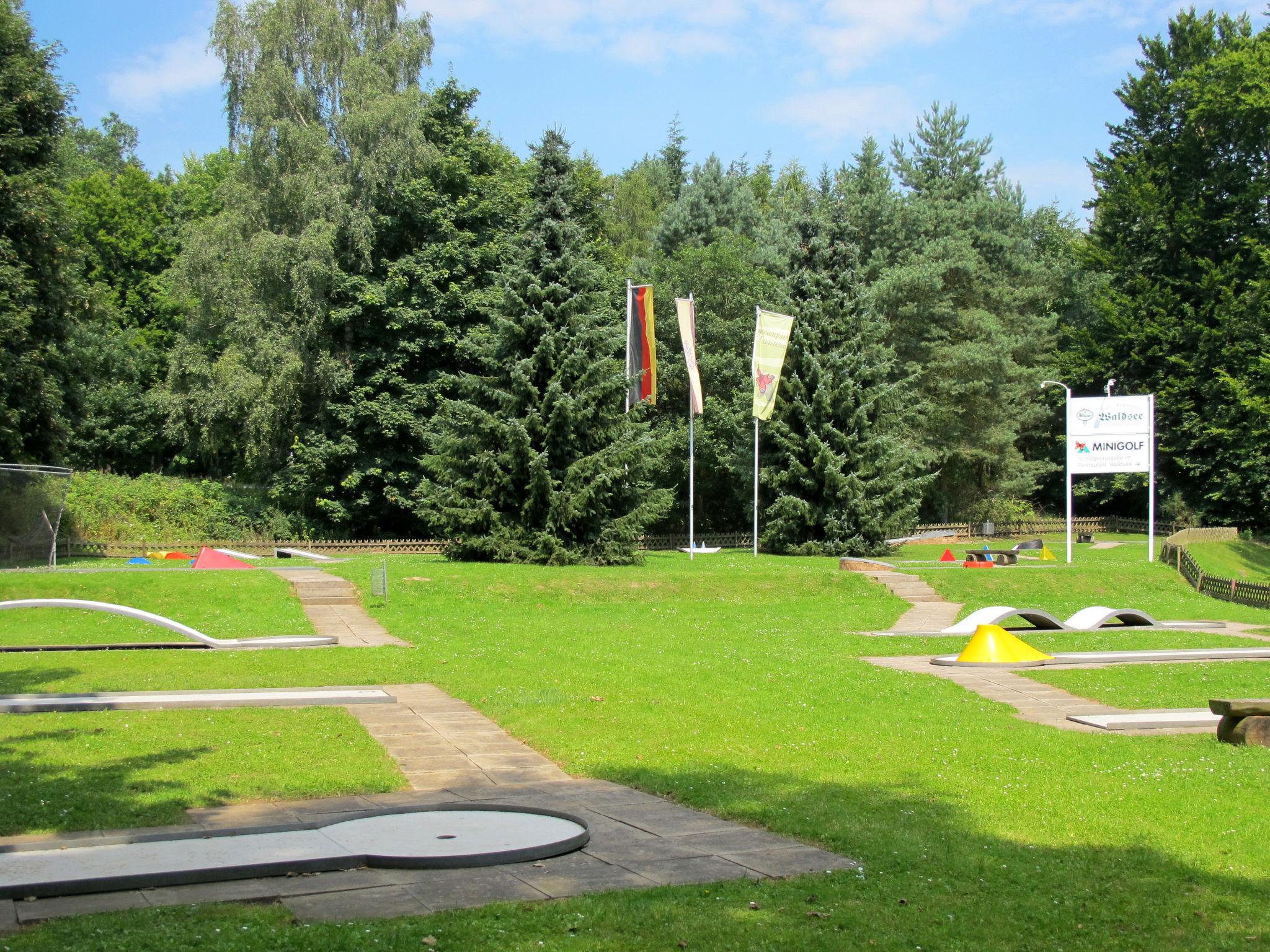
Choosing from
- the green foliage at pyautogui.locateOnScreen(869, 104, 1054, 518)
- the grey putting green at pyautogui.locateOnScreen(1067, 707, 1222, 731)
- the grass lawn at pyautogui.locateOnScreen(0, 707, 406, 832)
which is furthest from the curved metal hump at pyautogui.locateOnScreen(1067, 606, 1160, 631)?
the green foliage at pyautogui.locateOnScreen(869, 104, 1054, 518)

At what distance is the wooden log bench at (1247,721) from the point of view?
10.9m

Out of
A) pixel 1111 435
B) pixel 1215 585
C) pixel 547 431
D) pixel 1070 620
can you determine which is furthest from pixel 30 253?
pixel 1215 585

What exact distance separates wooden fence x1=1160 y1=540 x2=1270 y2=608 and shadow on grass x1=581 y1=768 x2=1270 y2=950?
2614cm

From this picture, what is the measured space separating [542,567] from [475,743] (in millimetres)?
18124

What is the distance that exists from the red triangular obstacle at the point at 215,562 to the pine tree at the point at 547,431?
5.28 metres

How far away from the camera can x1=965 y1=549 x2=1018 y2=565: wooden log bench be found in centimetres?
3619

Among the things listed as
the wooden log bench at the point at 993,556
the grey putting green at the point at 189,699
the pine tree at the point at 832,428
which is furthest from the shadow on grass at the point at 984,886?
the pine tree at the point at 832,428

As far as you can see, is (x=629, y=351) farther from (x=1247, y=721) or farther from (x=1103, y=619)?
(x=1247, y=721)

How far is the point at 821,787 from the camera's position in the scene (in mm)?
9016

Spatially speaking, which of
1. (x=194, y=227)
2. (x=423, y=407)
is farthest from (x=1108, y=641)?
(x=194, y=227)

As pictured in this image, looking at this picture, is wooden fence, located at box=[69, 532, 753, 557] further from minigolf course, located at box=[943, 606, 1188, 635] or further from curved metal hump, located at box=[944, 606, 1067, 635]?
minigolf course, located at box=[943, 606, 1188, 635]

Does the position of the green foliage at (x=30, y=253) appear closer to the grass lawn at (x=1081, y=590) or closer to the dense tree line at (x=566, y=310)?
the dense tree line at (x=566, y=310)

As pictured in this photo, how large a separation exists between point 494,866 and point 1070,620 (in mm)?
19740

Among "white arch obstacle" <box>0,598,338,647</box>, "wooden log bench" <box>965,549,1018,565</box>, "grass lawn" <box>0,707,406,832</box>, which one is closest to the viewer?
"grass lawn" <box>0,707,406,832</box>
